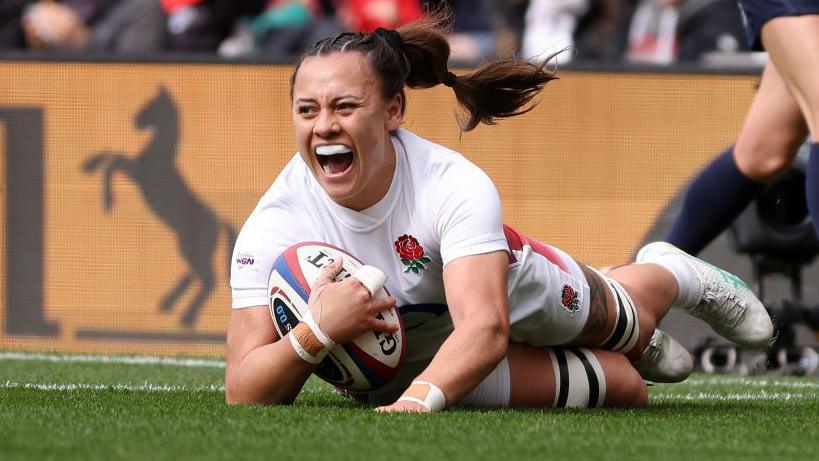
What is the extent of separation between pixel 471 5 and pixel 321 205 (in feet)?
19.8

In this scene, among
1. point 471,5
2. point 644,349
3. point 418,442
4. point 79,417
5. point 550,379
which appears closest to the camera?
point 418,442

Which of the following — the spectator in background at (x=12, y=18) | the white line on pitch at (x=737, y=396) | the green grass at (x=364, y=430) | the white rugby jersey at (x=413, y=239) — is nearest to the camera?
the green grass at (x=364, y=430)

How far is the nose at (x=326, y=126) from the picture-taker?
12.2 feet

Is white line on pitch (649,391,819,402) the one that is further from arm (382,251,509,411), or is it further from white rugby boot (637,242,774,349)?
arm (382,251,509,411)

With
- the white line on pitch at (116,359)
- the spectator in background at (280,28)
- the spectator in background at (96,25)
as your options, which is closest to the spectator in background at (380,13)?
the spectator in background at (280,28)

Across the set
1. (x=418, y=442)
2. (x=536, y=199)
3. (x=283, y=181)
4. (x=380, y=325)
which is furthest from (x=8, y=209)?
(x=418, y=442)

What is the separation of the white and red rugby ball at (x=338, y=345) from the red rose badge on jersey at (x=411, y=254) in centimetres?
12

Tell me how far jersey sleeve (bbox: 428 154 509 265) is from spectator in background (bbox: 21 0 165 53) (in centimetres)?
520

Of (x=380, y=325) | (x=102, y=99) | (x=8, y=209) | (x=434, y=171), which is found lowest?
(x=8, y=209)

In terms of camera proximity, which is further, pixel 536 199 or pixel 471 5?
pixel 471 5

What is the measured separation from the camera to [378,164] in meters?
3.83

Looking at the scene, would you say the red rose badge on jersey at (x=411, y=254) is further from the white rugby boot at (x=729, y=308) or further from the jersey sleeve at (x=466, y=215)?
the white rugby boot at (x=729, y=308)

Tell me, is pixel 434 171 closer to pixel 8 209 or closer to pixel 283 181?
pixel 283 181

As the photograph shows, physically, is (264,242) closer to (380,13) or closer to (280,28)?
(380,13)
